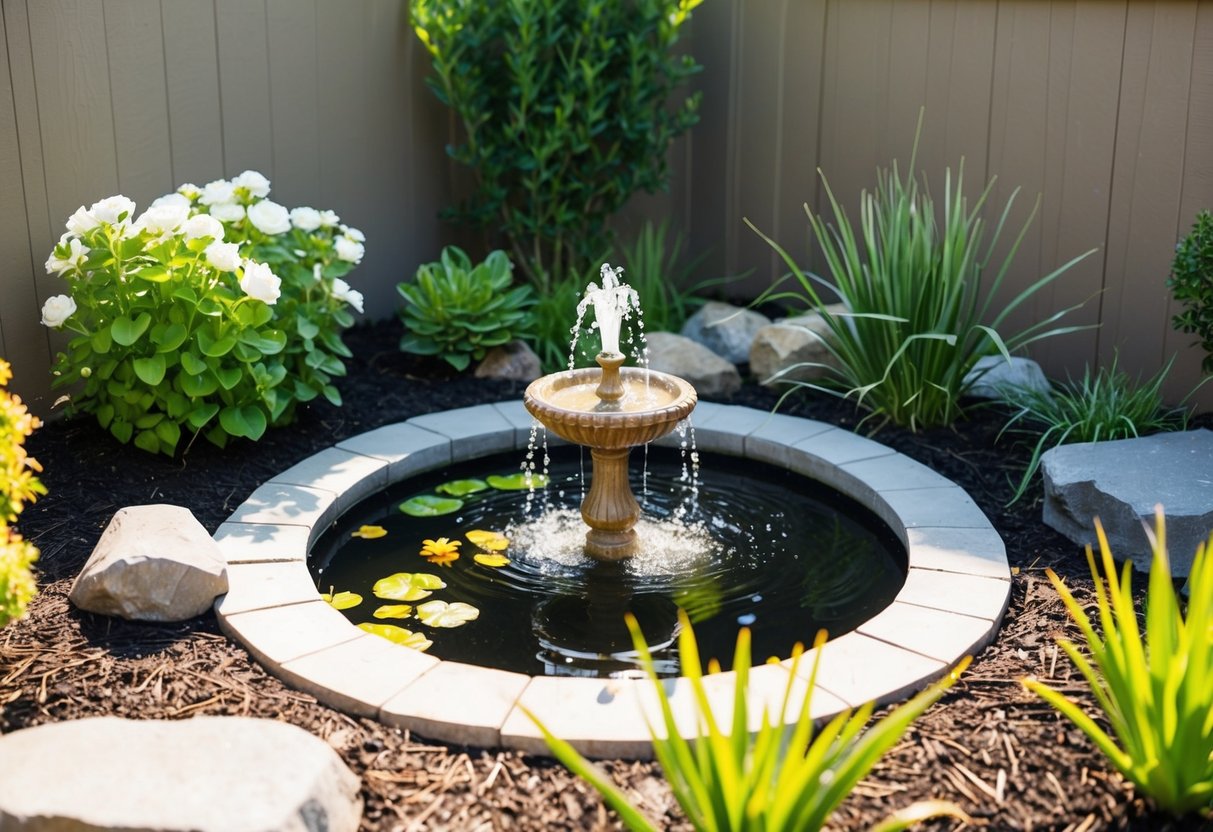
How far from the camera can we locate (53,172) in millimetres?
4500

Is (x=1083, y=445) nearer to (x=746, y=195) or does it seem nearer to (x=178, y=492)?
(x=746, y=195)

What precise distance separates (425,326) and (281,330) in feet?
3.15

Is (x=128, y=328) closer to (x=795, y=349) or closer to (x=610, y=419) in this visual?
(x=610, y=419)

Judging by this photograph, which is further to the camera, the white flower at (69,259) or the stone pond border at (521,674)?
the white flower at (69,259)

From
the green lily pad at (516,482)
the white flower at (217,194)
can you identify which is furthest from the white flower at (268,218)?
the green lily pad at (516,482)

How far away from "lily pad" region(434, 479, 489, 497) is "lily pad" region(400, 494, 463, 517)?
2.0 inches

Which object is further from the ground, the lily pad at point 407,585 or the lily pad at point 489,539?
the lily pad at point 489,539

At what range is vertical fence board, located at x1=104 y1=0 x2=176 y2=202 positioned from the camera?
15.2ft

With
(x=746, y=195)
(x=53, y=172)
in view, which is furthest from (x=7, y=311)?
(x=746, y=195)

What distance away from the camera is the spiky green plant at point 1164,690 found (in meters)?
2.39

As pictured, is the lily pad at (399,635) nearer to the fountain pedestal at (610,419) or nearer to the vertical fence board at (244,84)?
the fountain pedestal at (610,419)

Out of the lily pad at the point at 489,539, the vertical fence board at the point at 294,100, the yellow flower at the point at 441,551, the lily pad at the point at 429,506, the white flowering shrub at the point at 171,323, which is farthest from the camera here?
the vertical fence board at the point at 294,100

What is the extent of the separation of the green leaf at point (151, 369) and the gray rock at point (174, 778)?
1711mm

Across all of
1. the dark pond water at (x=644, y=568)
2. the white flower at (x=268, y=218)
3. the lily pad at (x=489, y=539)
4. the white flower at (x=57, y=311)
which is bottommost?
the dark pond water at (x=644, y=568)
